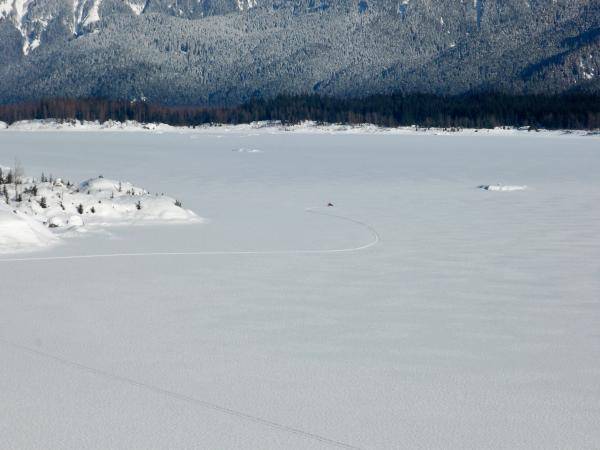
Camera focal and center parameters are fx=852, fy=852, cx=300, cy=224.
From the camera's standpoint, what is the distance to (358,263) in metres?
14.3

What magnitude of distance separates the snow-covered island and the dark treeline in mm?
125020

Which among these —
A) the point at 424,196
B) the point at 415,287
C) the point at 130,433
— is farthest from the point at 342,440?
the point at 424,196

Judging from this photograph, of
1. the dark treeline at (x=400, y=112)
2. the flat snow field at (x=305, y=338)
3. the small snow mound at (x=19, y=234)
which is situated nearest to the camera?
the flat snow field at (x=305, y=338)

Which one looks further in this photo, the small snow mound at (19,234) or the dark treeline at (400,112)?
Answer: the dark treeline at (400,112)

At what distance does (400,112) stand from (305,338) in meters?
173

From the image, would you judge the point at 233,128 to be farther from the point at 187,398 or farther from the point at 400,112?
the point at 187,398

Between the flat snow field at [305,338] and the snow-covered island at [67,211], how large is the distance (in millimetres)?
740

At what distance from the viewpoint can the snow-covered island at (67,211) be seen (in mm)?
15688

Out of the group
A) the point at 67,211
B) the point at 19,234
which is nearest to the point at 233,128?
the point at 67,211

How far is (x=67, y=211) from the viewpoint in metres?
20.0

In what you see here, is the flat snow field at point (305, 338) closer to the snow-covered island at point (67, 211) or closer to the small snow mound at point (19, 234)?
the small snow mound at point (19, 234)

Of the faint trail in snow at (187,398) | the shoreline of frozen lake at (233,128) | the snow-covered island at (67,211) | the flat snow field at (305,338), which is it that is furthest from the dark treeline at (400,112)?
the faint trail in snow at (187,398)

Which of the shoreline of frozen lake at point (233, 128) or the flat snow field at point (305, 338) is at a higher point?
the shoreline of frozen lake at point (233, 128)

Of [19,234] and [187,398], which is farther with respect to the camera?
[19,234]
